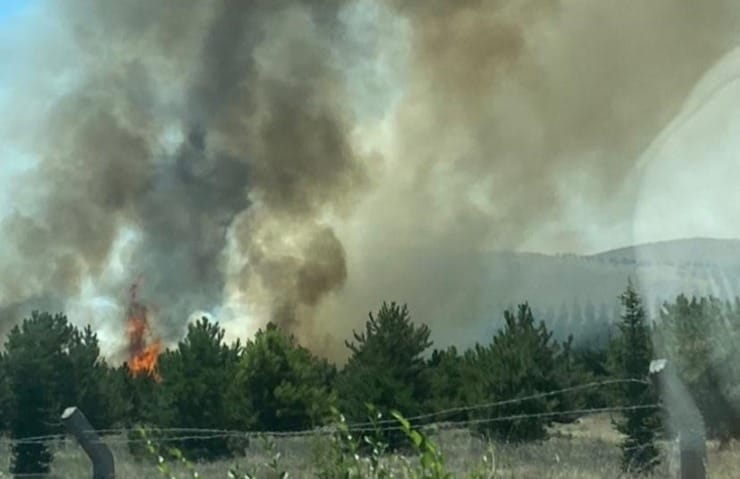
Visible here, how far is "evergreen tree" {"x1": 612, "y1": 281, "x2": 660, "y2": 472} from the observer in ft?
49.8

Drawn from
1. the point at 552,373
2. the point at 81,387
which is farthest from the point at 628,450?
the point at 81,387

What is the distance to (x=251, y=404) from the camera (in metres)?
21.2

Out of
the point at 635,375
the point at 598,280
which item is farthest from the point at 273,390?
the point at 598,280

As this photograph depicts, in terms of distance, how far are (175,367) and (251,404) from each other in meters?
1.73

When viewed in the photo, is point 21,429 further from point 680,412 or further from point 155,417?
point 680,412

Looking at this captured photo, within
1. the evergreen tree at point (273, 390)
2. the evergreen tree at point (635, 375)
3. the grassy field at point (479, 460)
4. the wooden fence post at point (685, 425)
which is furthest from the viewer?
the evergreen tree at point (273, 390)

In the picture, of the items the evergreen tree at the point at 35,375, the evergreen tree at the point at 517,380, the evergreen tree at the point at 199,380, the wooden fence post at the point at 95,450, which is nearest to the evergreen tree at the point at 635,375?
the evergreen tree at the point at 517,380

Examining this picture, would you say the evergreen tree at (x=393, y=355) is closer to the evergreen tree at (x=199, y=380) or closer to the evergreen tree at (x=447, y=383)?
the evergreen tree at (x=447, y=383)

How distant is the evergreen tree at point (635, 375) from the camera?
598 inches

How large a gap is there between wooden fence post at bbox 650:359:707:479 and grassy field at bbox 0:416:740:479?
1333 mm

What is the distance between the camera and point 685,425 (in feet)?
16.7

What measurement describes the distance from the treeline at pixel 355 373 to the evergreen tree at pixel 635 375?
0.05 m

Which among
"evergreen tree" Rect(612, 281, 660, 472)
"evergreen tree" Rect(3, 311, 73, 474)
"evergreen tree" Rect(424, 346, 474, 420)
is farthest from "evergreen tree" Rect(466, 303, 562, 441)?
"evergreen tree" Rect(3, 311, 73, 474)

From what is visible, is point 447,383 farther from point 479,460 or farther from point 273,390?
point 479,460
